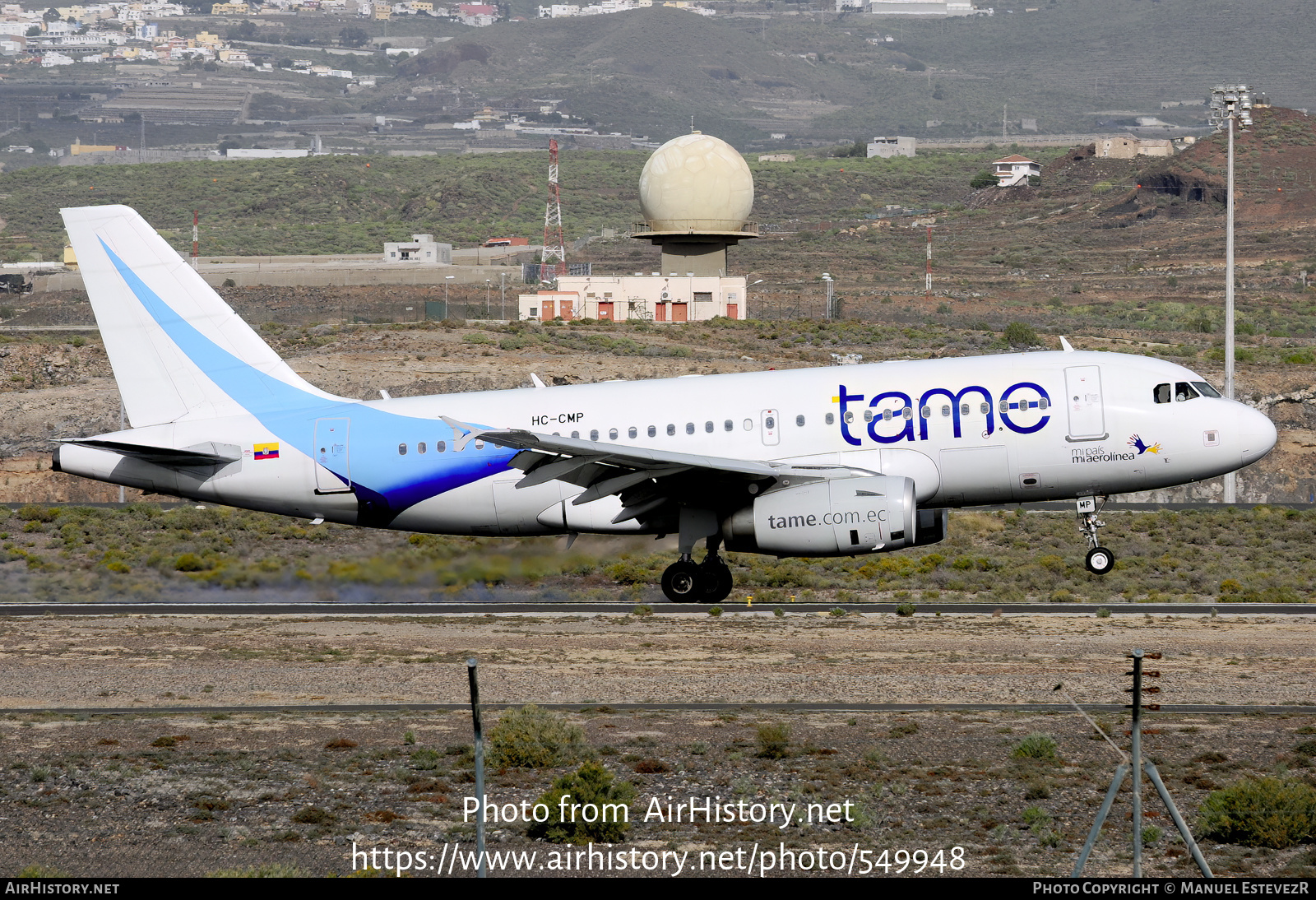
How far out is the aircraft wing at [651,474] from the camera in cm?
2831

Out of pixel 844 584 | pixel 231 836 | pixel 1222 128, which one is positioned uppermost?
pixel 1222 128

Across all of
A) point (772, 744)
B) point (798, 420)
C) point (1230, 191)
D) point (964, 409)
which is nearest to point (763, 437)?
point (798, 420)

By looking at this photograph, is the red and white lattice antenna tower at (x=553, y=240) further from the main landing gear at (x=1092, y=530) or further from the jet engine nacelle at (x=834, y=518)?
the jet engine nacelle at (x=834, y=518)

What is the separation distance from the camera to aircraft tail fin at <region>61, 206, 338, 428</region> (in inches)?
1273

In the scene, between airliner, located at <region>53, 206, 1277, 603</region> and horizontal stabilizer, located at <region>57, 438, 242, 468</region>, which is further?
horizontal stabilizer, located at <region>57, 438, 242, 468</region>

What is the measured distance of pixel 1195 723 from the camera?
2155cm

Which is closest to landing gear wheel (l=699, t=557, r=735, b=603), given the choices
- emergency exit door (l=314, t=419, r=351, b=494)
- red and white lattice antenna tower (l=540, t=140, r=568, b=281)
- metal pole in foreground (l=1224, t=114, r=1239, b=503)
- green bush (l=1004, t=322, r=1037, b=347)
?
emergency exit door (l=314, t=419, r=351, b=494)

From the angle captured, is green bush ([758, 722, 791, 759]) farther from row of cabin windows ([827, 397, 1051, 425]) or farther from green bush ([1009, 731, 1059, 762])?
row of cabin windows ([827, 397, 1051, 425])

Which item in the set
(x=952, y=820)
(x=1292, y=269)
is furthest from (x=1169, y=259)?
(x=952, y=820)

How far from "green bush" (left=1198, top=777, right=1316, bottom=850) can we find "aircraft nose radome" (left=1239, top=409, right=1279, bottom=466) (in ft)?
47.3

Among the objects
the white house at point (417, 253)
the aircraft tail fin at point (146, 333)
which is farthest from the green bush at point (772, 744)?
the white house at point (417, 253)

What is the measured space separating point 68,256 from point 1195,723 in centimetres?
16544

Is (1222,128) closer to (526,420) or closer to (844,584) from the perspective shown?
(844,584)

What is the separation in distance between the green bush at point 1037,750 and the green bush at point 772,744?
9.29 ft
